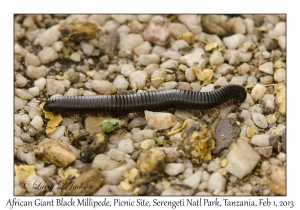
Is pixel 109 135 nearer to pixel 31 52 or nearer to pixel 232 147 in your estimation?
pixel 232 147

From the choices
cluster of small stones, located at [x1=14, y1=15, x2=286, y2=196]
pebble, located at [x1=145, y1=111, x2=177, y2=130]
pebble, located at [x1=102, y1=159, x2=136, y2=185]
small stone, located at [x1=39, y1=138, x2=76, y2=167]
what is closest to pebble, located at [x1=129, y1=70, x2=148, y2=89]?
cluster of small stones, located at [x1=14, y1=15, x2=286, y2=196]

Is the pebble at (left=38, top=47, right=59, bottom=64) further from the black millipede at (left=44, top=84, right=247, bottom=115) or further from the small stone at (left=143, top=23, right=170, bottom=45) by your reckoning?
the small stone at (left=143, top=23, right=170, bottom=45)

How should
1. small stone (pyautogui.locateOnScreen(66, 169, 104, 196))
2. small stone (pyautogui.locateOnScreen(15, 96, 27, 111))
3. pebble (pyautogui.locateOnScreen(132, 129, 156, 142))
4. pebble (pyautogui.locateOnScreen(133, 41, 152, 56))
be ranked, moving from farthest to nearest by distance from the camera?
pebble (pyautogui.locateOnScreen(133, 41, 152, 56)) < small stone (pyautogui.locateOnScreen(15, 96, 27, 111)) < pebble (pyautogui.locateOnScreen(132, 129, 156, 142)) < small stone (pyautogui.locateOnScreen(66, 169, 104, 196))

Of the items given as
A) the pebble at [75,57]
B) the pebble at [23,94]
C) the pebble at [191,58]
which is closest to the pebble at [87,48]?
the pebble at [75,57]

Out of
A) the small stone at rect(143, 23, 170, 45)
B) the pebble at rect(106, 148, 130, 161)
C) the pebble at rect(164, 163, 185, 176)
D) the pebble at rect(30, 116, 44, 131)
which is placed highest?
the small stone at rect(143, 23, 170, 45)

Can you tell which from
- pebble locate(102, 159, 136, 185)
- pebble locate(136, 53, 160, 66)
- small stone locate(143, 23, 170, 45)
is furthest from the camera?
small stone locate(143, 23, 170, 45)

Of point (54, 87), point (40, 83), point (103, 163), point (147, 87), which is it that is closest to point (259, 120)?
point (147, 87)
